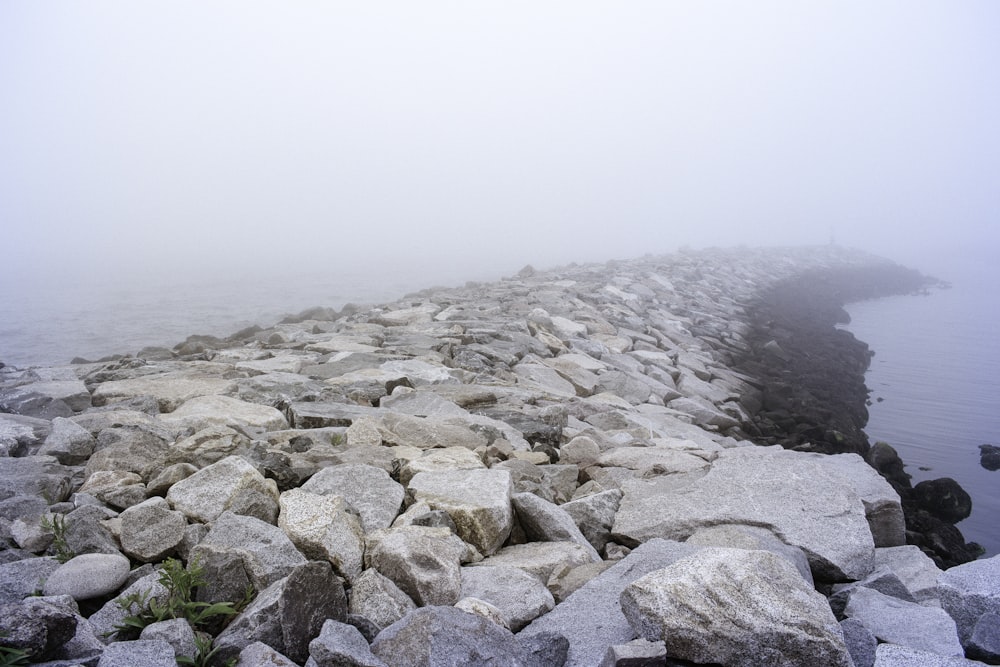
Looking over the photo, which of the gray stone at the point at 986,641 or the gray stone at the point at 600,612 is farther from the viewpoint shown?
the gray stone at the point at 986,641

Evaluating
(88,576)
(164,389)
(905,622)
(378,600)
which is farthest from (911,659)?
(164,389)

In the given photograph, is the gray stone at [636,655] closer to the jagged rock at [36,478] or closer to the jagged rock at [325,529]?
the jagged rock at [325,529]

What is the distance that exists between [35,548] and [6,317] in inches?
449

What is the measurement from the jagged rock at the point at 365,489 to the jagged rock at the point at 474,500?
13 centimetres

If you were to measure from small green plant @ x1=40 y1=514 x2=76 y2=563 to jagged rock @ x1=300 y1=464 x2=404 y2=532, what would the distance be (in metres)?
0.94

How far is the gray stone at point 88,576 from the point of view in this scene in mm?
2195

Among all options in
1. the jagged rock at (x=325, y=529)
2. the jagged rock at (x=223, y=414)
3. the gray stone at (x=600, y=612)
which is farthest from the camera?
the jagged rock at (x=223, y=414)

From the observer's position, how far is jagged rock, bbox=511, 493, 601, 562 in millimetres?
3057

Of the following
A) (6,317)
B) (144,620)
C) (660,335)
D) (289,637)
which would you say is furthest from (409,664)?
(6,317)

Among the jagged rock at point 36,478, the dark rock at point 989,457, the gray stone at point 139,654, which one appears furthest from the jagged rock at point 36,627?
the dark rock at point 989,457

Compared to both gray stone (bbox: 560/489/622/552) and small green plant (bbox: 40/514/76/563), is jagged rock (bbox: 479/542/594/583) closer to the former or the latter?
gray stone (bbox: 560/489/622/552)

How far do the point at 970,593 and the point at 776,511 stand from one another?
2.80ft

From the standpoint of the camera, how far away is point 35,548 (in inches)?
99.6

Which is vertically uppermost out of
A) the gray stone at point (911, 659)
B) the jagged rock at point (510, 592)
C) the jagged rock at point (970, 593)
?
the gray stone at point (911, 659)
